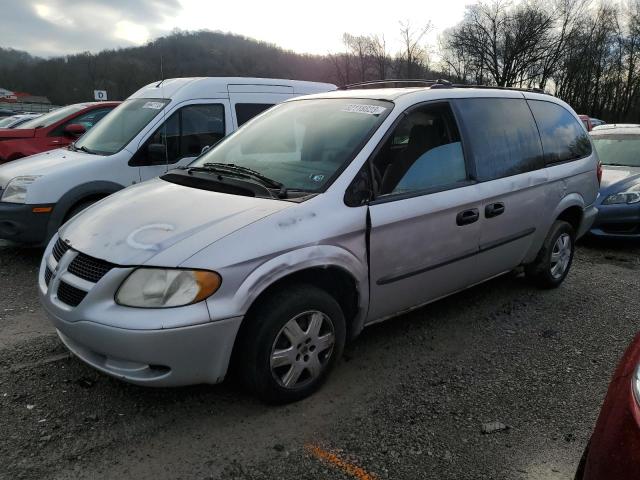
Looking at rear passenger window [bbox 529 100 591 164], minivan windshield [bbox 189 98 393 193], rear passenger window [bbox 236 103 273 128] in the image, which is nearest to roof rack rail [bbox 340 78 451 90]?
minivan windshield [bbox 189 98 393 193]

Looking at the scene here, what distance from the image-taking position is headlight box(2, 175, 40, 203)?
500cm

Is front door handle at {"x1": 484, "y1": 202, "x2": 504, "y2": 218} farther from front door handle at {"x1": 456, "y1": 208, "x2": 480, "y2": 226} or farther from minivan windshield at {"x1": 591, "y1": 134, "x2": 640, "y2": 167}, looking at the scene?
minivan windshield at {"x1": 591, "y1": 134, "x2": 640, "y2": 167}

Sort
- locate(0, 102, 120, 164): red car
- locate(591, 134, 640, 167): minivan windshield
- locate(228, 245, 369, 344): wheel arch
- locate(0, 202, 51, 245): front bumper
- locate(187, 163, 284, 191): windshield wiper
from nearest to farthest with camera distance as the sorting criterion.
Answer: locate(228, 245, 369, 344): wheel arch
locate(187, 163, 284, 191): windshield wiper
locate(0, 202, 51, 245): front bumper
locate(0, 102, 120, 164): red car
locate(591, 134, 640, 167): minivan windshield

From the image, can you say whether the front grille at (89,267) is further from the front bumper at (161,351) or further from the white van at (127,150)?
the white van at (127,150)

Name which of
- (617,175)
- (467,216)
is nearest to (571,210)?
(467,216)

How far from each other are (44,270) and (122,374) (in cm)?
98

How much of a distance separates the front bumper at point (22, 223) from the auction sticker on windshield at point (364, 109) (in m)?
3.23

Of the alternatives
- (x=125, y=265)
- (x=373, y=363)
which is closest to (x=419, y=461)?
(x=373, y=363)

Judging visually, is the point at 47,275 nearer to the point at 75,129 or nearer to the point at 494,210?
the point at 494,210

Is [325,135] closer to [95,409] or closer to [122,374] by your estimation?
[122,374]

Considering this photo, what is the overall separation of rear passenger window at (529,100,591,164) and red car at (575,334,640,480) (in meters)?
3.06

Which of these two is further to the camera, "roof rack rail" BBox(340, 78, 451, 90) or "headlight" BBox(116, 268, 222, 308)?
"roof rack rail" BBox(340, 78, 451, 90)

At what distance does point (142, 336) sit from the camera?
2387 millimetres

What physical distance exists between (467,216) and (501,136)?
0.88 meters
